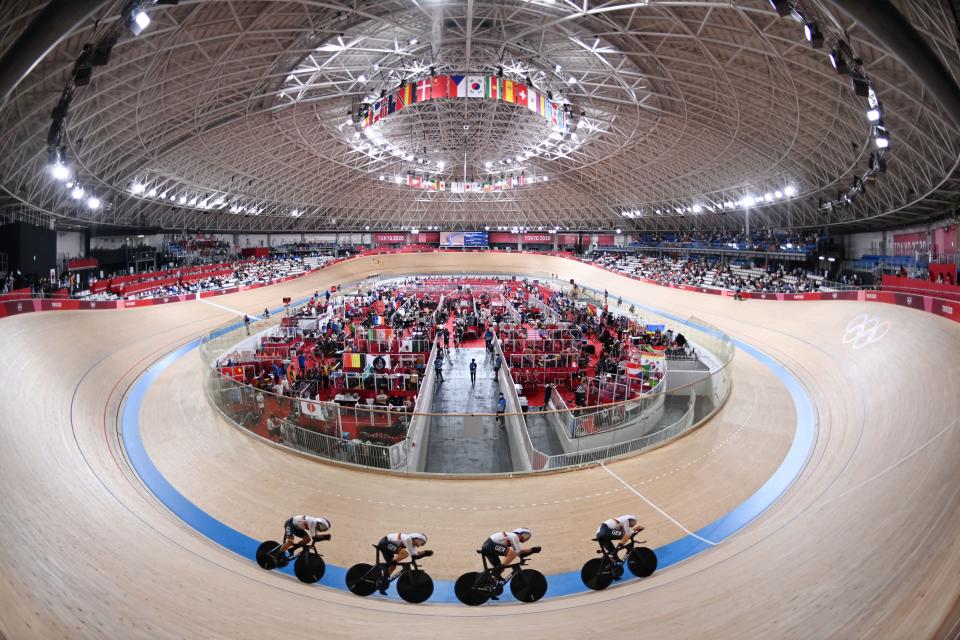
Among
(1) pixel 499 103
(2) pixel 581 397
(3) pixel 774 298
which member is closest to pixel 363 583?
(2) pixel 581 397

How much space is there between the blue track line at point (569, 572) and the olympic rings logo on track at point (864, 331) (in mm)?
4051

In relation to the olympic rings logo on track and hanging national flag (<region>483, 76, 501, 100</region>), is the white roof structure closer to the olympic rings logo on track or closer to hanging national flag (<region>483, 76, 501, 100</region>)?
hanging national flag (<region>483, 76, 501, 100</region>)

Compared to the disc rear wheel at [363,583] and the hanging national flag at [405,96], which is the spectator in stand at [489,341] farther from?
the disc rear wheel at [363,583]

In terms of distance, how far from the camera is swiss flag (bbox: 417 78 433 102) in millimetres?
19953

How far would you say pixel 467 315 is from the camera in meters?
27.2

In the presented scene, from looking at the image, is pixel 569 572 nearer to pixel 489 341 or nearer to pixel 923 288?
pixel 489 341

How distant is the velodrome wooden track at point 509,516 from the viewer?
4691mm

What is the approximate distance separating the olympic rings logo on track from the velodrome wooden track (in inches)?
19.1

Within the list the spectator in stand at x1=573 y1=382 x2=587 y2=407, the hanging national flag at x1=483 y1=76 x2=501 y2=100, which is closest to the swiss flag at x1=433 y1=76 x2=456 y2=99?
the hanging national flag at x1=483 y1=76 x2=501 y2=100

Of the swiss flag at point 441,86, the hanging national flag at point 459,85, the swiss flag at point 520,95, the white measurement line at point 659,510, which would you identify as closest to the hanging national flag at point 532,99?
the swiss flag at point 520,95

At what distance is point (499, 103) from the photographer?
35.9 meters

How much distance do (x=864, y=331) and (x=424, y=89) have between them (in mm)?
20528

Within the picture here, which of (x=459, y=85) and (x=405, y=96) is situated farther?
(x=405, y=96)

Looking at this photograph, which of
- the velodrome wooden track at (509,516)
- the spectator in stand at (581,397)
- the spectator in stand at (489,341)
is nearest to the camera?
the velodrome wooden track at (509,516)
